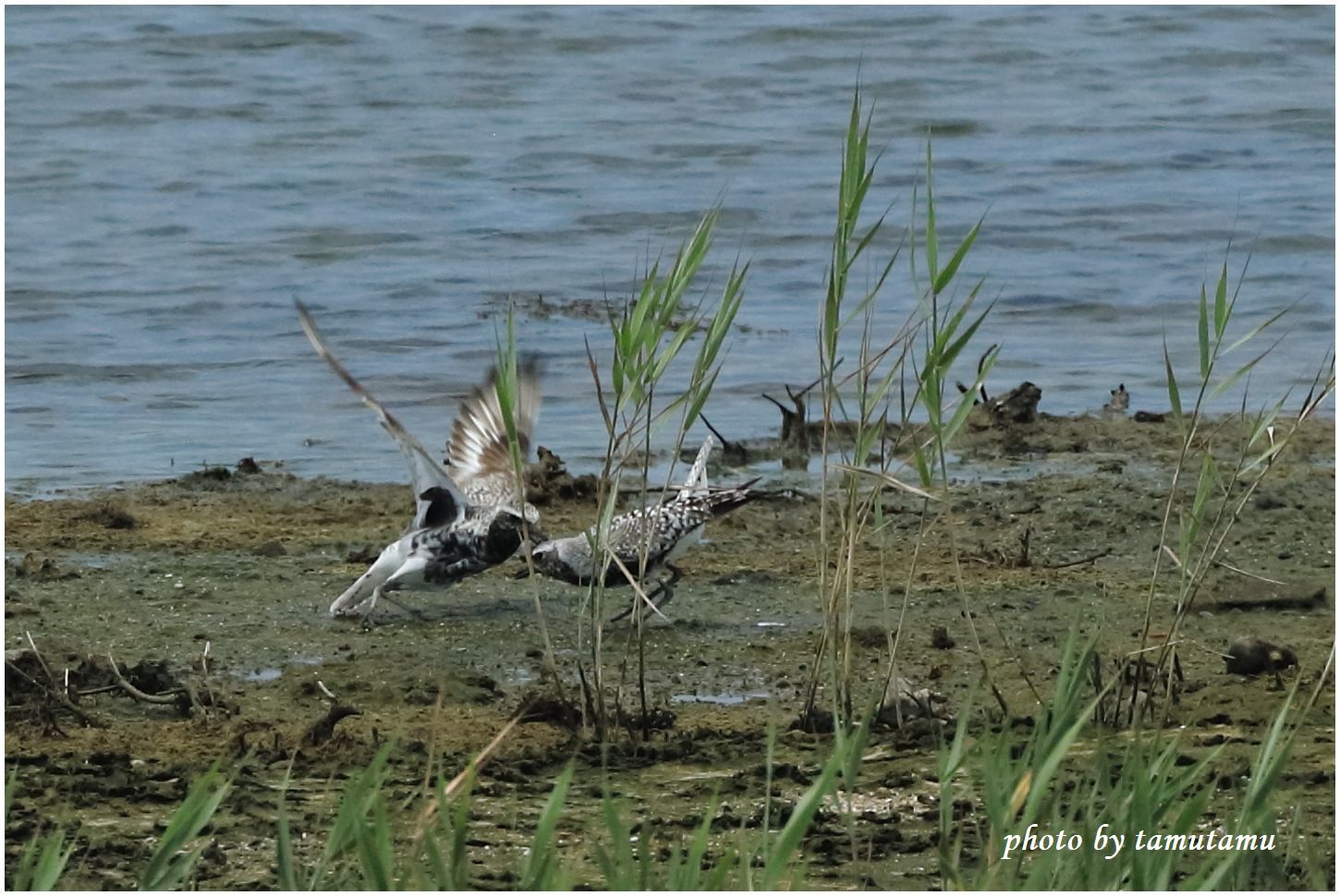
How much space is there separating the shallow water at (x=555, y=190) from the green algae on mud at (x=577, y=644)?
3.52ft

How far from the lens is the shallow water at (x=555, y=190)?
10.3 meters

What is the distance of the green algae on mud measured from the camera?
4801 millimetres

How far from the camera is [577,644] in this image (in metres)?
5.97

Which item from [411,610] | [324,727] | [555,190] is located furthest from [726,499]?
[555,190]

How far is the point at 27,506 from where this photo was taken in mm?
8289

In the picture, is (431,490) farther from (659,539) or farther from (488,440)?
(488,440)

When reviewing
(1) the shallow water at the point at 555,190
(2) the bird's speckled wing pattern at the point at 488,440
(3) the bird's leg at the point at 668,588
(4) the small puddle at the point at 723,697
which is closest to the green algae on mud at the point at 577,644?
(4) the small puddle at the point at 723,697

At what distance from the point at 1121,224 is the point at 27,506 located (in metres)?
7.71

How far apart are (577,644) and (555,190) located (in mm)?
8127

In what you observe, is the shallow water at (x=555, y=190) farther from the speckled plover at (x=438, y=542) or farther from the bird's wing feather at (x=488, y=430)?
the speckled plover at (x=438, y=542)

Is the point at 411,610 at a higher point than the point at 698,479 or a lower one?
lower

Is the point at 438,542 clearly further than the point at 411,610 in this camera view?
No

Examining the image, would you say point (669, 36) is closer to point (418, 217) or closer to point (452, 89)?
point (452, 89)

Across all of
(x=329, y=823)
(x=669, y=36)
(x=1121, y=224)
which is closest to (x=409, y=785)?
(x=329, y=823)
